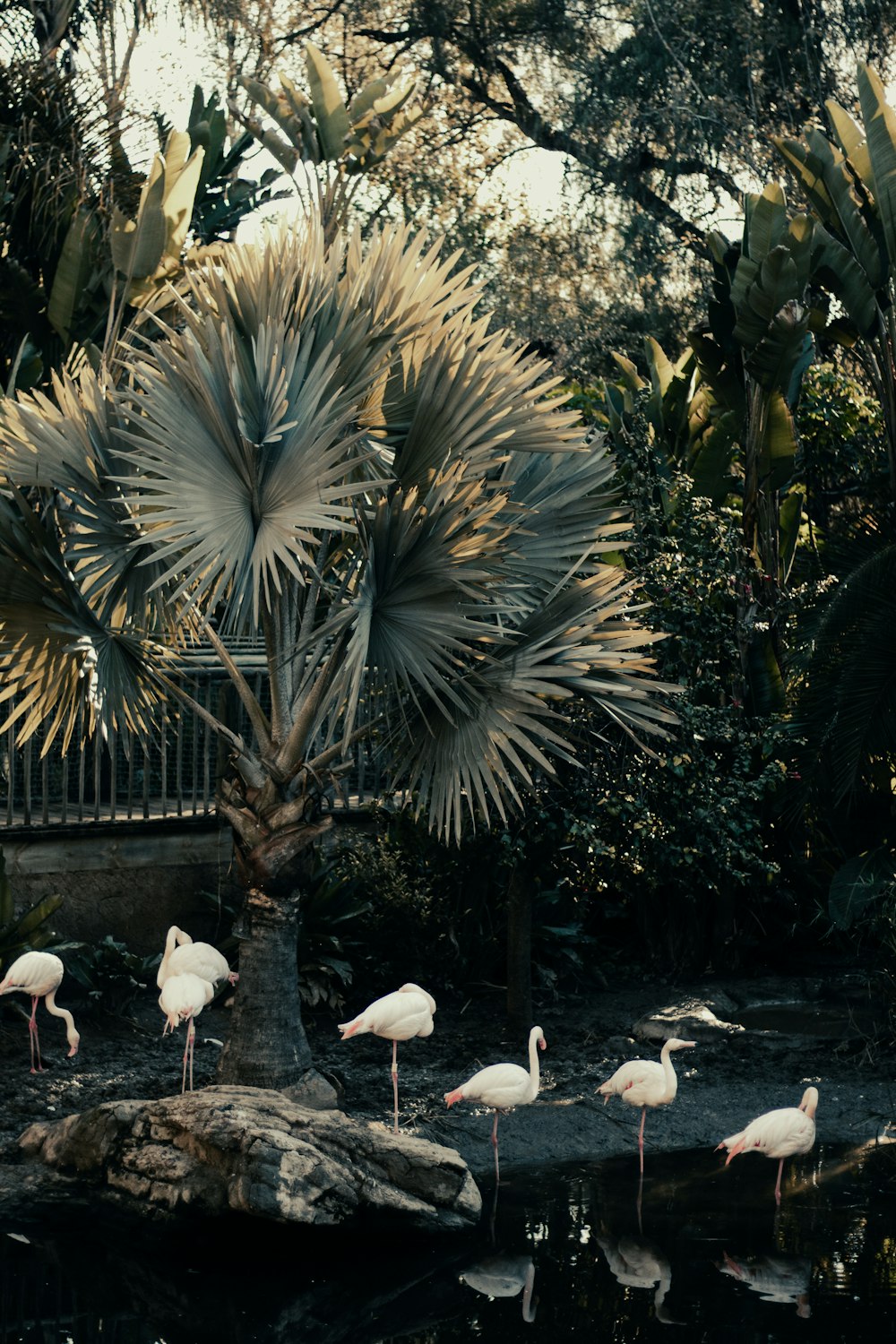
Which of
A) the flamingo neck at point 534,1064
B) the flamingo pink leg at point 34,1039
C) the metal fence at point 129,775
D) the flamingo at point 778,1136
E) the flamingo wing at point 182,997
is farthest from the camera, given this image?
the metal fence at point 129,775

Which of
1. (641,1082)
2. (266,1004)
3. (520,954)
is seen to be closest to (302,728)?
(266,1004)

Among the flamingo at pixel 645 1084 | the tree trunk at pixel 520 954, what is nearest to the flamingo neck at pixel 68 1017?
the tree trunk at pixel 520 954

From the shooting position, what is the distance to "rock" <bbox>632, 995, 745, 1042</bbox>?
10.5 m

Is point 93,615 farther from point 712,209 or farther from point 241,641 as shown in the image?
point 712,209

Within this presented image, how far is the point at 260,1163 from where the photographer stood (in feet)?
23.0

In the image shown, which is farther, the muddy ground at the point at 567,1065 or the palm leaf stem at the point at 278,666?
the muddy ground at the point at 567,1065

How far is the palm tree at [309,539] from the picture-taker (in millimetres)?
7648

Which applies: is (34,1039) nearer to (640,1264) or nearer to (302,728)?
(302,728)

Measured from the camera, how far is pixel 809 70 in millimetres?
18641

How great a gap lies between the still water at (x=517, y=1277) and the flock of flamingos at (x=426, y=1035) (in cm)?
34

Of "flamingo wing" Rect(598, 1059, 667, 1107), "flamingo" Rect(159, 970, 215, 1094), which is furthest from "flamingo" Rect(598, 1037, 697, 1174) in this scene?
"flamingo" Rect(159, 970, 215, 1094)

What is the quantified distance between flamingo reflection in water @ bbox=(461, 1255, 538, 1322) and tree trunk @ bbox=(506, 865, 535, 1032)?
3.78 metres

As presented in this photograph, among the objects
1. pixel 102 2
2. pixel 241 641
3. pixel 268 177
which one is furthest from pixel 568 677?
pixel 102 2

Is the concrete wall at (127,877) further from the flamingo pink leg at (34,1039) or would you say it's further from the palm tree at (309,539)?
the palm tree at (309,539)
